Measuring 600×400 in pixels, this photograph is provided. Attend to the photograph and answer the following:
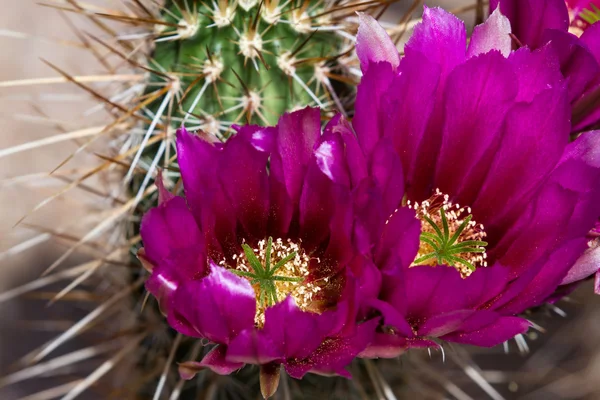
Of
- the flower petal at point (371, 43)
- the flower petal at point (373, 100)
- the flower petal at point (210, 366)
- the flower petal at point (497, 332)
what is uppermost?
the flower petal at point (371, 43)

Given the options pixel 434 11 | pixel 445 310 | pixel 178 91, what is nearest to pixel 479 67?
pixel 434 11

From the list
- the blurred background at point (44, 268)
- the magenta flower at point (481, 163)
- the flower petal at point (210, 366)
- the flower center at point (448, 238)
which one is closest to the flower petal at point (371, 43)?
the magenta flower at point (481, 163)

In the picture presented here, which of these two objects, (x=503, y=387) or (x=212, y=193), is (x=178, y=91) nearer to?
(x=212, y=193)

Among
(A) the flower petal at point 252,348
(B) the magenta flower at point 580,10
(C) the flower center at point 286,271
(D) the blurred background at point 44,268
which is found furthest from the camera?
(D) the blurred background at point 44,268

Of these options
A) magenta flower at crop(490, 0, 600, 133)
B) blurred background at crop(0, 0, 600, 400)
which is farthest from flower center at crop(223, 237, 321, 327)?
blurred background at crop(0, 0, 600, 400)

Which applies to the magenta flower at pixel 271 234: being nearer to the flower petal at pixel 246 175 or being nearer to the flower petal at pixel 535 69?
the flower petal at pixel 246 175
